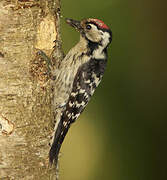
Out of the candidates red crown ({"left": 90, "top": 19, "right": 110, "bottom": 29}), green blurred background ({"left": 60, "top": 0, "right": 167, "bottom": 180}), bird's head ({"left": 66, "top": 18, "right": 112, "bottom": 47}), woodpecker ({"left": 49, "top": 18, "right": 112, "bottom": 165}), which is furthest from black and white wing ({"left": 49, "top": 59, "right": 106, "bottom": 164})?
green blurred background ({"left": 60, "top": 0, "right": 167, "bottom": 180})

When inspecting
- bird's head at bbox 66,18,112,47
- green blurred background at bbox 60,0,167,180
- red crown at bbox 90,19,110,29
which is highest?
red crown at bbox 90,19,110,29

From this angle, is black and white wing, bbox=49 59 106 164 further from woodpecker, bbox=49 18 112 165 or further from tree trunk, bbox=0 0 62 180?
tree trunk, bbox=0 0 62 180

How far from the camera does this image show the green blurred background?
4465mm

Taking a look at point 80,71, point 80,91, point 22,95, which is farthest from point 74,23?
point 22,95

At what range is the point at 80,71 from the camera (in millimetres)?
3789

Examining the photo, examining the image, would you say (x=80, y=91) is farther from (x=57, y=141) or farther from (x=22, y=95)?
(x=22, y=95)

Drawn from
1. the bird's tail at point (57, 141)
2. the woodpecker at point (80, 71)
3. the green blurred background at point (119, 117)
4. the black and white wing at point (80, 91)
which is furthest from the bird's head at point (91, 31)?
the bird's tail at point (57, 141)

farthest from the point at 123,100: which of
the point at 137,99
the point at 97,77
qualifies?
the point at 97,77

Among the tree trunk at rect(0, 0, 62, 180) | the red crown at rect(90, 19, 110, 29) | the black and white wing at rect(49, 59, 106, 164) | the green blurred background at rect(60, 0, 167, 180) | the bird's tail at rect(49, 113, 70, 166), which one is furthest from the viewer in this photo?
the green blurred background at rect(60, 0, 167, 180)

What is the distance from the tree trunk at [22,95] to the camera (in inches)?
109

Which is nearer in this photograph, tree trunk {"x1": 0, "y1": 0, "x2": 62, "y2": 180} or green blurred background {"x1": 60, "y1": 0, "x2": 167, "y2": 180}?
tree trunk {"x1": 0, "y1": 0, "x2": 62, "y2": 180}

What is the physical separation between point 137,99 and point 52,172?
208 centimetres

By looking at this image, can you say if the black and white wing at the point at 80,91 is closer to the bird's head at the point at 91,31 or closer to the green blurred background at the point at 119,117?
the bird's head at the point at 91,31

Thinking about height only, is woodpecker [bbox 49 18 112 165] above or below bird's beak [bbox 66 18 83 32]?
below
